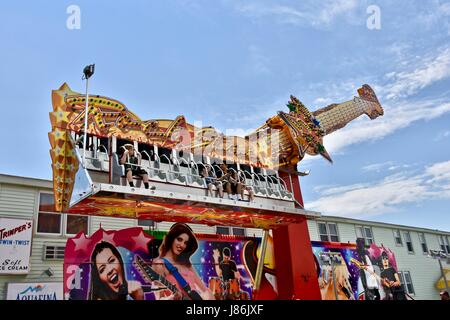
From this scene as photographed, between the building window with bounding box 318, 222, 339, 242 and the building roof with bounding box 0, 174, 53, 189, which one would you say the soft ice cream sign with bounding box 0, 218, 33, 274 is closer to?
the building roof with bounding box 0, 174, 53, 189

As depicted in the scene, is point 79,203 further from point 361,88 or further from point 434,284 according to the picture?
point 434,284

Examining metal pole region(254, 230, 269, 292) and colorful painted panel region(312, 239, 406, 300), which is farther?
colorful painted panel region(312, 239, 406, 300)

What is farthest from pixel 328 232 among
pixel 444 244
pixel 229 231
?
pixel 444 244

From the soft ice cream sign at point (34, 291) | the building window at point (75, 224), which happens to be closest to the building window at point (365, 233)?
the building window at point (75, 224)

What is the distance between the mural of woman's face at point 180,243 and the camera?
11170mm

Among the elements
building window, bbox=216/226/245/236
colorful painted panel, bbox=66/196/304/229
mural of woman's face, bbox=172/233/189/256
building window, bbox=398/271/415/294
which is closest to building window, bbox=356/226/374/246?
building window, bbox=398/271/415/294

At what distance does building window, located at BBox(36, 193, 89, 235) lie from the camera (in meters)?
14.8

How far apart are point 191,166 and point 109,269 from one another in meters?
3.36

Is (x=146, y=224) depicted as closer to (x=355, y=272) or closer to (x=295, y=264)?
(x=295, y=264)

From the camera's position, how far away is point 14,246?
13.8 m

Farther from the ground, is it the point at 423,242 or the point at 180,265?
the point at 423,242

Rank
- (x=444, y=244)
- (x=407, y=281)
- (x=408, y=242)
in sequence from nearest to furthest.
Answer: (x=407, y=281) → (x=408, y=242) → (x=444, y=244)
